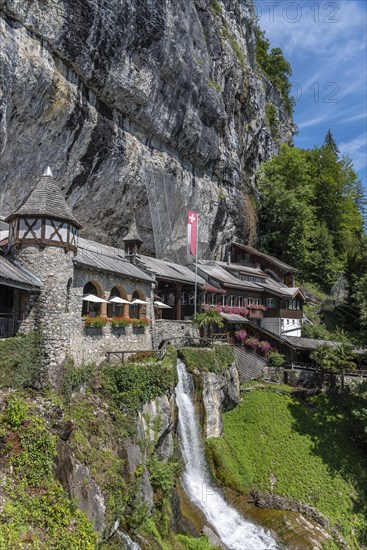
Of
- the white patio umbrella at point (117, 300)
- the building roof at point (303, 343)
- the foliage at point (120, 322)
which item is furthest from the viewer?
the building roof at point (303, 343)

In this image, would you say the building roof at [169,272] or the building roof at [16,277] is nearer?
the building roof at [16,277]

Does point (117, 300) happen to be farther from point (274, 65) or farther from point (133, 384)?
point (274, 65)

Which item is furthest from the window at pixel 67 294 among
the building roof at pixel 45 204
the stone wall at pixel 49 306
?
the building roof at pixel 45 204

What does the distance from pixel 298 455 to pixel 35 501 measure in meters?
19.1

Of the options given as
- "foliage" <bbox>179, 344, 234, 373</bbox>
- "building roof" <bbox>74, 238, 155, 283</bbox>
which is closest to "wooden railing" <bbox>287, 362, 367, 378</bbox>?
"foliage" <bbox>179, 344, 234, 373</bbox>

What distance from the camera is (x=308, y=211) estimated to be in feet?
191

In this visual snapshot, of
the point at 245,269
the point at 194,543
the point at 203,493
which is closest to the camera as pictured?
the point at 194,543

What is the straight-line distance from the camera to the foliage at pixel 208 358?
85.9 feet

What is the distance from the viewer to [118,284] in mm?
25812

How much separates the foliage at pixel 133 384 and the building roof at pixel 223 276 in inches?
829

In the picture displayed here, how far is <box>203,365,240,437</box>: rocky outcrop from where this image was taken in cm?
2578

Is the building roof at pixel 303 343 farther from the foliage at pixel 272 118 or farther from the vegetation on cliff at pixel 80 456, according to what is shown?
the foliage at pixel 272 118

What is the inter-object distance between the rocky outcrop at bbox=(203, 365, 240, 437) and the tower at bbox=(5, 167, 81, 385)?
11.0 metres

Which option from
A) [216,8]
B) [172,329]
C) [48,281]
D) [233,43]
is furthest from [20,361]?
[233,43]
